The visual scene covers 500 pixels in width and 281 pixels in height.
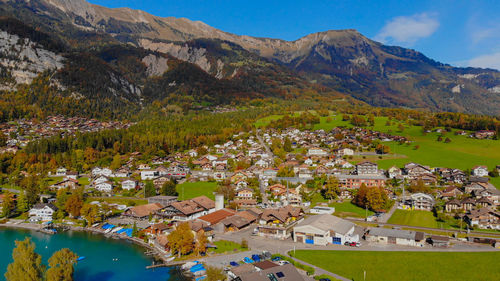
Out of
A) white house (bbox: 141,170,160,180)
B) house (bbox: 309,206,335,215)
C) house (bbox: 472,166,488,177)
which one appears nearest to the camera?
house (bbox: 309,206,335,215)

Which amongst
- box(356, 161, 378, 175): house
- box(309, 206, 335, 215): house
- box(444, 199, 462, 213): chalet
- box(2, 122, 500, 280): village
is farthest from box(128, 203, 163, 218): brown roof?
box(444, 199, 462, 213): chalet

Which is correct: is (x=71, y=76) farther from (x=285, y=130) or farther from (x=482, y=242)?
(x=482, y=242)

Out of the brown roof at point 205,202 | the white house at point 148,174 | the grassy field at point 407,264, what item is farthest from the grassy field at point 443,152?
the white house at point 148,174

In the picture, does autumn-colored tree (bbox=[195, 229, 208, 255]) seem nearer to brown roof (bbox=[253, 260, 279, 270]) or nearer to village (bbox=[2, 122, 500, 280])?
village (bbox=[2, 122, 500, 280])

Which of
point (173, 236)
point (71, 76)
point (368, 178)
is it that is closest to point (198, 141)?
point (368, 178)

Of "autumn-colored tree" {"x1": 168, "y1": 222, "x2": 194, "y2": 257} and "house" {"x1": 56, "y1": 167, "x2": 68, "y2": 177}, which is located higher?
"house" {"x1": 56, "y1": 167, "x2": 68, "y2": 177}

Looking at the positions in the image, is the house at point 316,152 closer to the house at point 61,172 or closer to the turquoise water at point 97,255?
the turquoise water at point 97,255
